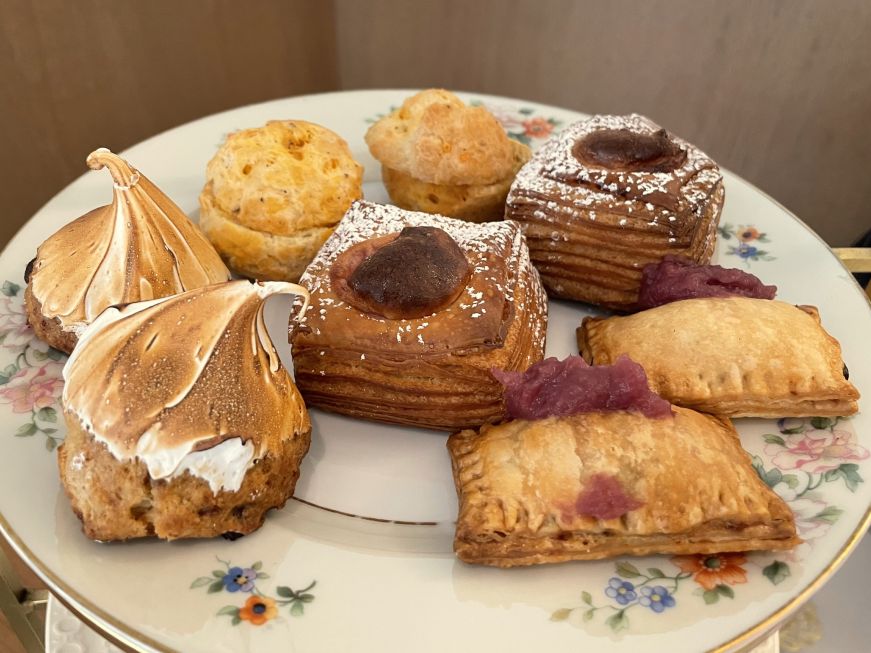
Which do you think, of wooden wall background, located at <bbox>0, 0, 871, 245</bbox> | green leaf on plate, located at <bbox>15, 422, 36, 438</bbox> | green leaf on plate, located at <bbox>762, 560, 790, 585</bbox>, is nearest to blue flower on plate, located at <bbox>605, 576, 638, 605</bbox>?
green leaf on plate, located at <bbox>762, 560, 790, 585</bbox>

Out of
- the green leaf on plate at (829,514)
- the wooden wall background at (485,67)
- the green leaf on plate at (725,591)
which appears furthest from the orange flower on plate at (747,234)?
the green leaf on plate at (725,591)

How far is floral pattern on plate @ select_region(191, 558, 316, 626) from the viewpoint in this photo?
141 cm

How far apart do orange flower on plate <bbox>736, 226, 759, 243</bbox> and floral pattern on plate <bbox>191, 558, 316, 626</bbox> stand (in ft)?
5.73

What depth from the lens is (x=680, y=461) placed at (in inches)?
61.2

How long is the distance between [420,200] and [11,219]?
1.75 meters

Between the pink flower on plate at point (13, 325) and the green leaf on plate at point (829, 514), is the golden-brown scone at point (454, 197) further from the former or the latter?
the green leaf on plate at point (829, 514)

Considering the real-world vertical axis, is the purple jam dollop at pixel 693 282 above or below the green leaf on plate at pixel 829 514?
above

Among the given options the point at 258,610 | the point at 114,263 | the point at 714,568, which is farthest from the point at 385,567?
the point at 114,263

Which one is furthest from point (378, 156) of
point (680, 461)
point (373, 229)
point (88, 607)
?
point (88, 607)

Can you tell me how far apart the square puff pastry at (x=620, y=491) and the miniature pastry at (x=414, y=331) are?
0.67 ft

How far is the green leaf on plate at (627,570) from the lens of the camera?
1.52m

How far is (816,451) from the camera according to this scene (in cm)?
176

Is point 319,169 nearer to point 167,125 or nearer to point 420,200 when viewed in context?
point 420,200

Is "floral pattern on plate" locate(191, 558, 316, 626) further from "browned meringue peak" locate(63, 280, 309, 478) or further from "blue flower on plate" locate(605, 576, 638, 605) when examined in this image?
"blue flower on plate" locate(605, 576, 638, 605)
